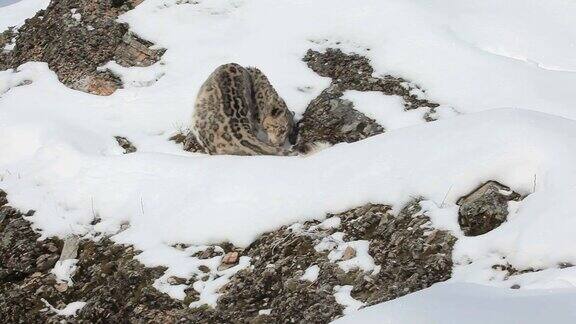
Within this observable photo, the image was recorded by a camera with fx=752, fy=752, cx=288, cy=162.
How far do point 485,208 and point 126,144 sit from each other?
5.54 m

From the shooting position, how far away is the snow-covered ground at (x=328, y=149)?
20.1 feet

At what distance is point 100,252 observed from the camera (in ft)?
24.6

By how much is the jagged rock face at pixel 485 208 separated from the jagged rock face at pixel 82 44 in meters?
7.08

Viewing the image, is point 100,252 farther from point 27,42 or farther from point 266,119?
point 27,42

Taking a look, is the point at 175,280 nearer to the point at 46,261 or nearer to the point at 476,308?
the point at 46,261

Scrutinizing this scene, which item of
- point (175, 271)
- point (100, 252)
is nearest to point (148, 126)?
point (100, 252)

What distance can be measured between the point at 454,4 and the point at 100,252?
7798 mm

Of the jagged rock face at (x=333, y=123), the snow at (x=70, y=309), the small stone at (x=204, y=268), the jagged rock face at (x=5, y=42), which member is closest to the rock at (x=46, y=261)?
the snow at (x=70, y=309)

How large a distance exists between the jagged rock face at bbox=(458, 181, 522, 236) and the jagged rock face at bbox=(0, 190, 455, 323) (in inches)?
8.7

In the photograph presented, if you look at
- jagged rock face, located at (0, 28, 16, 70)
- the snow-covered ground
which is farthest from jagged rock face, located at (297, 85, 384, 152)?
jagged rock face, located at (0, 28, 16, 70)

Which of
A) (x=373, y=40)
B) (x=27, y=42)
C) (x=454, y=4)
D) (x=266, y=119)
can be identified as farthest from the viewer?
(x=27, y=42)

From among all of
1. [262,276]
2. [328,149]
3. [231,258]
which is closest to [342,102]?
[328,149]

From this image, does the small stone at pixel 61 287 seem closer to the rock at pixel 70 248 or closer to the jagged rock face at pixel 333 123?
the rock at pixel 70 248

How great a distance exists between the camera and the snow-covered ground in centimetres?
612
